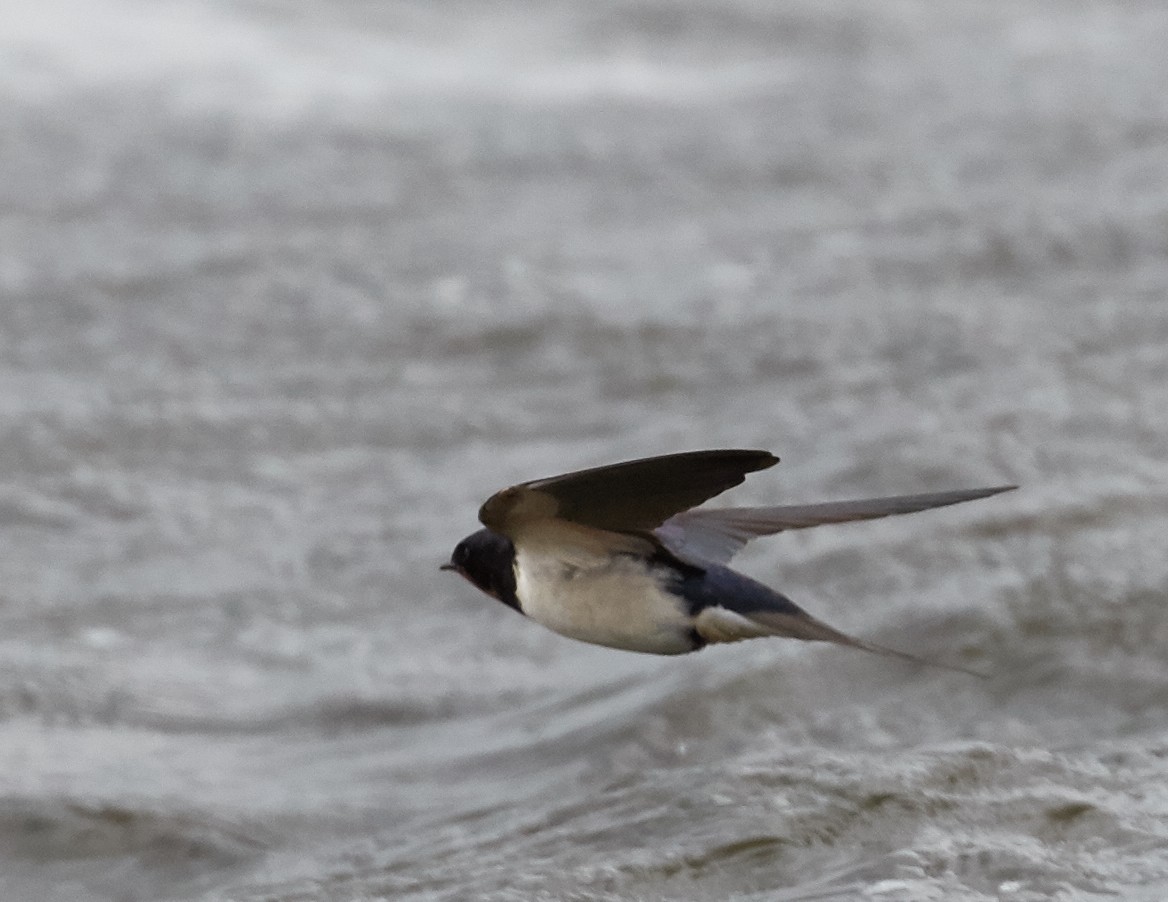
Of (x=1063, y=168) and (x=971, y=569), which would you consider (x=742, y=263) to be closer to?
(x=1063, y=168)

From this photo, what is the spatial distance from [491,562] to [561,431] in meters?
3.41

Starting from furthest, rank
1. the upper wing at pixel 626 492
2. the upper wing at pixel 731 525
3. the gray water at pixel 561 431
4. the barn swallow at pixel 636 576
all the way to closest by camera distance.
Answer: the gray water at pixel 561 431, the barn swallow at pixel 636 576, the upper wing at pixel 731 525, the upper wing at pixel 626 492

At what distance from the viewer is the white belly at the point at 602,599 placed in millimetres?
3494

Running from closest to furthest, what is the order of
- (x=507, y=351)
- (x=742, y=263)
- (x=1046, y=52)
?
(x=507, y=351) < (x=742, y=263) < (x=1046, y=52)

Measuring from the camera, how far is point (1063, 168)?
938cm

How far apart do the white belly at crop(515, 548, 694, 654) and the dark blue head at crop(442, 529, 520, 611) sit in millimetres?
32

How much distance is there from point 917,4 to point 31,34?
543 centimetres

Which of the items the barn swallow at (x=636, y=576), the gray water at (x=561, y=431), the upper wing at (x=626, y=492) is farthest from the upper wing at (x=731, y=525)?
the gray water at (x=561, y=431)

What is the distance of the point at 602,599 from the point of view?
11.5ft

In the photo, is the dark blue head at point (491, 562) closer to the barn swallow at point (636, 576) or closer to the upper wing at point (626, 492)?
the barn swallow at point (636, 576)

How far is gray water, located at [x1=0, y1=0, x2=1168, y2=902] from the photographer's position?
4.14 m

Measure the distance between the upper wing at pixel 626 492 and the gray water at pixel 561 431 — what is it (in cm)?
77

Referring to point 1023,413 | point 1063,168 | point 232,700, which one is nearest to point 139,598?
point 232,700

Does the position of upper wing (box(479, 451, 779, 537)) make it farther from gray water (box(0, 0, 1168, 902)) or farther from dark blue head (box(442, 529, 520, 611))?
gray water (box(0, 0, 1168, 902))
